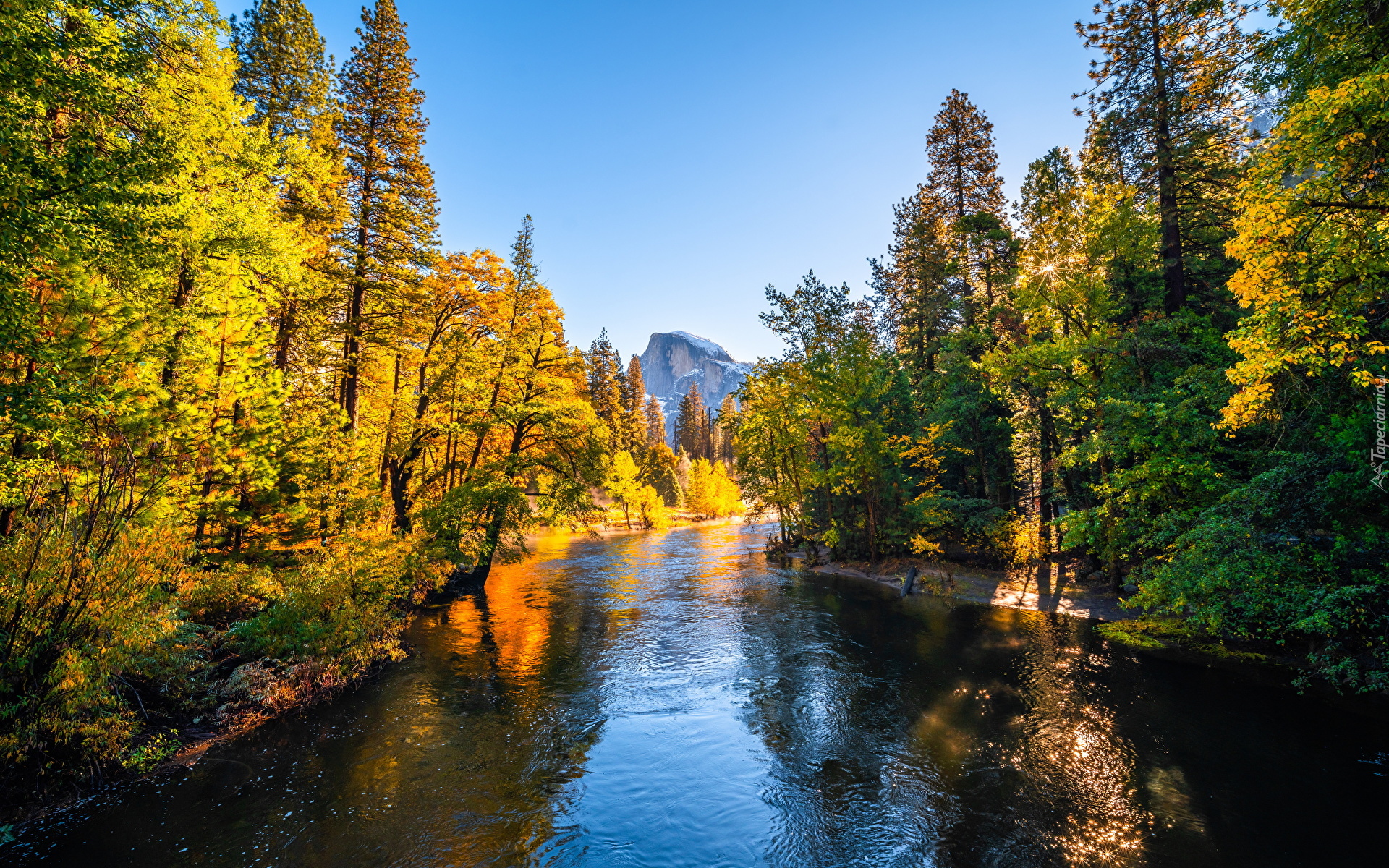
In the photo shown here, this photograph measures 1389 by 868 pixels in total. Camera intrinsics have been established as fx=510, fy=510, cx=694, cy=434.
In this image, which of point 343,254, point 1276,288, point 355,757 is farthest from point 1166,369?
point 343,254

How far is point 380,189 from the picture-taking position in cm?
1891

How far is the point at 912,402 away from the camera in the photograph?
28.6m

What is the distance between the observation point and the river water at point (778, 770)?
6.74 meters

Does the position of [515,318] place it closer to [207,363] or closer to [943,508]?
[207,363]

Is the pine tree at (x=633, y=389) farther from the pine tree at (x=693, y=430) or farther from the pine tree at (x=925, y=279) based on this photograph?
the pine tree at (x=925, y=279)

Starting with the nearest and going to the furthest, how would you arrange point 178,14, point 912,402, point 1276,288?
point 1276,288
point 178,14
point 912,402

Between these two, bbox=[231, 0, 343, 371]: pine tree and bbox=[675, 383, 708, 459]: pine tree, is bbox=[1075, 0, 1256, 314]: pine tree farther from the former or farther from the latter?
bbox=[675, 383, 708, 459]: pine tree

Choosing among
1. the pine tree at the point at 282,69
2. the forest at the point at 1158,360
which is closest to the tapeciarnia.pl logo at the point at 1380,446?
the forest at the point at 1158,360

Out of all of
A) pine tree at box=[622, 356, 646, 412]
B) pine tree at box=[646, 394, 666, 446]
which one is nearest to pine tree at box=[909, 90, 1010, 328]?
pine tree at box=[622, 356, 646, 412]

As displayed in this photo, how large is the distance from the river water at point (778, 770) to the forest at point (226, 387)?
6.51ft

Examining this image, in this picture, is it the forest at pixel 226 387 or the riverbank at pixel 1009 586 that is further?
the riverbank at pixel 1009 586

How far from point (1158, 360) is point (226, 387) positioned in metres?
25.5

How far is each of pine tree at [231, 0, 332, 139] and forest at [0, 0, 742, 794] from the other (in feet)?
0.27

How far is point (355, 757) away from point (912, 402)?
27787mm
